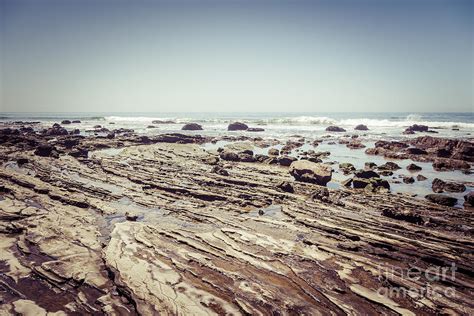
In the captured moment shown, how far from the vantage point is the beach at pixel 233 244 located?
17.2 feet

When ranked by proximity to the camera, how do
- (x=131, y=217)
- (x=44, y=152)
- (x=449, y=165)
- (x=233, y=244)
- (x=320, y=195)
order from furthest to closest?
(x=44, y=152), (x=449, y=165), (x=320, y=195), (x=131, y=217), (x=233, y=244)

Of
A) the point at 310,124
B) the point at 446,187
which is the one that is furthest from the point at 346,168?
the point at 310,124

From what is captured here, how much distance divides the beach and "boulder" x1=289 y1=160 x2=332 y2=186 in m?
0.07

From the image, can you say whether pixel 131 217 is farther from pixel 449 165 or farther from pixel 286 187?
pixel 449 165

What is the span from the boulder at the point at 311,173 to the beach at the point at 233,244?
74 millimetres

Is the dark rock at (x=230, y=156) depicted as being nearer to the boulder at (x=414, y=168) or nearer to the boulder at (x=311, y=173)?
the boulder at (x=311, y=173)

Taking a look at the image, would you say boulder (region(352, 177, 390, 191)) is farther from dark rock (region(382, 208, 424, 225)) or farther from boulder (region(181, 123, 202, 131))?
boulder (region(181, 123, 202, 131))

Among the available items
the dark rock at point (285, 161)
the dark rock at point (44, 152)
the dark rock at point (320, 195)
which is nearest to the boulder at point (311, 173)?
the dark rock at point (320, 195)

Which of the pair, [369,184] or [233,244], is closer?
[233,244]

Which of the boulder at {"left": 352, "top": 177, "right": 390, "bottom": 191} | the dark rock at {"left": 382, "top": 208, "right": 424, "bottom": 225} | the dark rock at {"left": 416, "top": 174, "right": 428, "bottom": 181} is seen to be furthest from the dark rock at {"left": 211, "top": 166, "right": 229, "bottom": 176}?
the dark rock at {"left": 416, "top": 174, "right": 428, "bottom": 181}

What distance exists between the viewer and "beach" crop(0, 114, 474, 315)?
17.2 feet

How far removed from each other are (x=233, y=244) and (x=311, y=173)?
832cm

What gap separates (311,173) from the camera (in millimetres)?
14391

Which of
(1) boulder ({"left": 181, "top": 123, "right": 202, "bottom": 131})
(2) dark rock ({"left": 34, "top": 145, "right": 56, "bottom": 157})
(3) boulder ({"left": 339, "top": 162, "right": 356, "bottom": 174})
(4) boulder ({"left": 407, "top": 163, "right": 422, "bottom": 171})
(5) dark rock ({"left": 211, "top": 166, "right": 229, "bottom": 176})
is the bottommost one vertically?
(4) boulder ({"left": 407, "top": 163, "right": 422, "bottom": 171})
